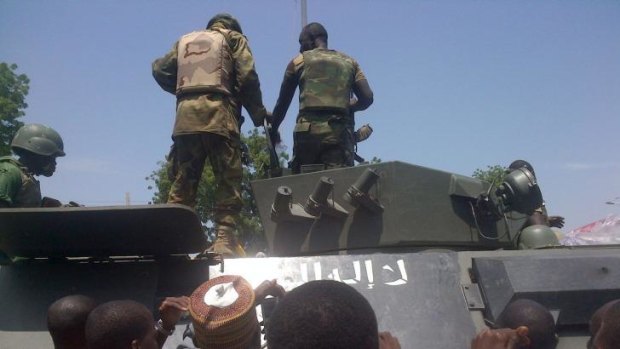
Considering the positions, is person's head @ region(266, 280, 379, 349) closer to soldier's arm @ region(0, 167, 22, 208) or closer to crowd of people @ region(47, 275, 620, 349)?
crowd of people @ region(47, 275, 620, 349)

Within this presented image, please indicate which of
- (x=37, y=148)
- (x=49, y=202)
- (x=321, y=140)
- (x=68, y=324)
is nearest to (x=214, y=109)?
(x=321, y=140)

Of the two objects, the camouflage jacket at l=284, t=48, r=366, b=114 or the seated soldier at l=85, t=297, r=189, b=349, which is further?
the camouflage jacket at l=284, t=48, r=366, b=114

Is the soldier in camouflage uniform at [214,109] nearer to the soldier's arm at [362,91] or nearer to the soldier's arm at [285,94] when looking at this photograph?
the soldier's arm at [285,94]

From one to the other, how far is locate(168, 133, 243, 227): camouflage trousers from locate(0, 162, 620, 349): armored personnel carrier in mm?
566

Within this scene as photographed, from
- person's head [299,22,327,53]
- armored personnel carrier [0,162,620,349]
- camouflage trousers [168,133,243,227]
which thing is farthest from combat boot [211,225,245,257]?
person's head [299,22,327,53]

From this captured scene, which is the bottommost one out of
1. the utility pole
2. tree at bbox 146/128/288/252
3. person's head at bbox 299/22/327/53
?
tree at bbox 146/128/288/252

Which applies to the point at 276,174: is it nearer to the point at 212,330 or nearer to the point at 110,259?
the point at 110,259

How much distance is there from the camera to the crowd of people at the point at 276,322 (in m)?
1.46

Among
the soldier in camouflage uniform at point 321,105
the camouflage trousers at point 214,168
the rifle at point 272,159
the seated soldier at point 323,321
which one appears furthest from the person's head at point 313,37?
the seated soldier at point 323,321

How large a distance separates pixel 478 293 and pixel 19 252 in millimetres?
2219

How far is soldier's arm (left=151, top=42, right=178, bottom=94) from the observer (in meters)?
4.74

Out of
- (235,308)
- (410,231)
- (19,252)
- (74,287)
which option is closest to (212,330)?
(235,308)

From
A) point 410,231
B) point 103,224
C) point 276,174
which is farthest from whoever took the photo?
point 276,174

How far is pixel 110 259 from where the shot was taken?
326 centimetres
